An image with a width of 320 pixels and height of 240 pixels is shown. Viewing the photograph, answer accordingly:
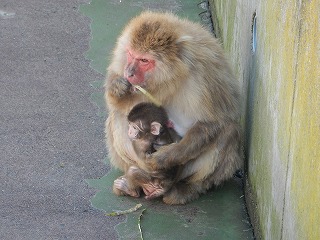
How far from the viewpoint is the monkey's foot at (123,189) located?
18.6ft

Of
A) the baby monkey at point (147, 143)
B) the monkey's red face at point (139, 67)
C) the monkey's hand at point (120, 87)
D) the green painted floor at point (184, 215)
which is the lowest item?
the green painted floor at point (184, 215)

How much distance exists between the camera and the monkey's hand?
5.34 m

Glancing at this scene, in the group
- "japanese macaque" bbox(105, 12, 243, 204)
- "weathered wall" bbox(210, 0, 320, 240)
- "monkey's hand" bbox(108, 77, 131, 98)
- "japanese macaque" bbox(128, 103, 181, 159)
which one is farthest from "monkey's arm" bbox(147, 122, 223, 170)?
"monkey's hand" bbox(108, 77, 131, 98)

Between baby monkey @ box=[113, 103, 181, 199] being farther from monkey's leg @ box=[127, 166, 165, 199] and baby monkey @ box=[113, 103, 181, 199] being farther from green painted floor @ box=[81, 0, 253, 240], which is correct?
green painted floor @ box=[81, 0, 253, 240]

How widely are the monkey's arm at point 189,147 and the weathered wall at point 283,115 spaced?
0.30 m

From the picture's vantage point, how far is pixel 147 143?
5512 mm

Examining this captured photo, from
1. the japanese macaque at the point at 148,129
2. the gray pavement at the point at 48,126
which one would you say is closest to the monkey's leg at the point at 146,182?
the japanese macaque at the point at 148,129

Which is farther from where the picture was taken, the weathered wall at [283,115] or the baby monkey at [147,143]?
the baby monkey at [147,143]

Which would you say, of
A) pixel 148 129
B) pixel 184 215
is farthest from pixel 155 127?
pixel 184 215

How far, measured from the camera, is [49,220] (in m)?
5.38

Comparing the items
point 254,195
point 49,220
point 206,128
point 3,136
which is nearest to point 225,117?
point 206,128

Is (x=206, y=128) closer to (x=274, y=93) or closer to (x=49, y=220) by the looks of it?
(x=274, y=93)

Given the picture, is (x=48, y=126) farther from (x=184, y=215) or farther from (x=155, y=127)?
(x=184, y=215)

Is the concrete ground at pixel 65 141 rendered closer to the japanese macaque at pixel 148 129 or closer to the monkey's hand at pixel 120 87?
the japanese macaque at pixel 148 129
